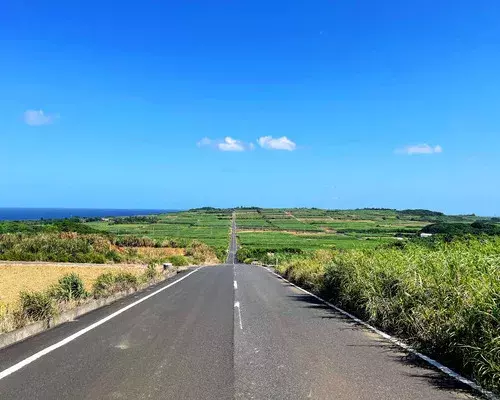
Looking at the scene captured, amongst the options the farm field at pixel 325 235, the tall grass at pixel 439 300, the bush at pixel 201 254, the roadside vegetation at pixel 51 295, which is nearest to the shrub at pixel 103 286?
the roadside vegetation at pixel 51 295

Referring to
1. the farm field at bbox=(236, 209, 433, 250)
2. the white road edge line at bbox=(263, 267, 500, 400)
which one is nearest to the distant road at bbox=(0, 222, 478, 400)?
the white road edge line at bbox=(263, 267, 500, 400)

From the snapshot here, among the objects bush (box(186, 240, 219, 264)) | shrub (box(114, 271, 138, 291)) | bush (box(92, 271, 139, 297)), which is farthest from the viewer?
bush (box(186, 240, 219, 264))

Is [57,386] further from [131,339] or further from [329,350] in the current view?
[329,350]

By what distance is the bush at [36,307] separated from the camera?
8.26 meters

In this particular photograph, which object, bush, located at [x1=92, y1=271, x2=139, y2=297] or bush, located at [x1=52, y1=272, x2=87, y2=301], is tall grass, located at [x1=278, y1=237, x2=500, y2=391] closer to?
bush, located at [x1=92, y1=271, x2=139, y2=297]

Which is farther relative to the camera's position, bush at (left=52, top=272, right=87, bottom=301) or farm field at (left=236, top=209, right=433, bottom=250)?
farm field at (left=236, top=209, right=433, bottom=250)

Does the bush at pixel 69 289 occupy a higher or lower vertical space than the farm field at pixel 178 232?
higher

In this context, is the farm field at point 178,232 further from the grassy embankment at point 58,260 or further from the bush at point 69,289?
the bush at point 69,289

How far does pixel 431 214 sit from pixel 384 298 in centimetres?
20164

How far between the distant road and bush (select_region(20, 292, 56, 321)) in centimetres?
49

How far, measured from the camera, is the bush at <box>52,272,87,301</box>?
11.6m

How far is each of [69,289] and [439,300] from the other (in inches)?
392

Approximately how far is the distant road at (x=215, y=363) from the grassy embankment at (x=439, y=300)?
535 millimetres

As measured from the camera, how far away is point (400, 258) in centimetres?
1032
